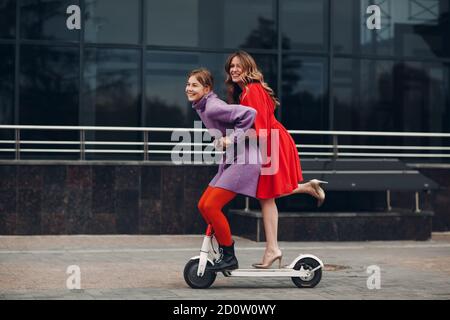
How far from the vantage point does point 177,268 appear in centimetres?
1123

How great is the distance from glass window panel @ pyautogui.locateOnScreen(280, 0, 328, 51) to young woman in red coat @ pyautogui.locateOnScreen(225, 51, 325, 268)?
10.7m

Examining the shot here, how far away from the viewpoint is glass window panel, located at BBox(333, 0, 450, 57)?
66.1ft

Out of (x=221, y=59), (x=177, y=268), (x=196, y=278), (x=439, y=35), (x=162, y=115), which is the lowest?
(x=177, y=268)

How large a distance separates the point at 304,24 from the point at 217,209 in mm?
11448

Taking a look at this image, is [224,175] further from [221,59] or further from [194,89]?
[221,59]

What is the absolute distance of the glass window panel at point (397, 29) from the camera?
2014cm

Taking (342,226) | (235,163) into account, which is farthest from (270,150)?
(342,226)

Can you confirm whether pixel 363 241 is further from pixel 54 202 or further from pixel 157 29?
pixel 157 29

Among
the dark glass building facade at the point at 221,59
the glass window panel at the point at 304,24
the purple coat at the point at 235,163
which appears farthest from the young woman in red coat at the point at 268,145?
the glass window panel at the point at 304,24

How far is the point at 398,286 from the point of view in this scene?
9.66 m

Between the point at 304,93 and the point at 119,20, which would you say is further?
the point at 304,93

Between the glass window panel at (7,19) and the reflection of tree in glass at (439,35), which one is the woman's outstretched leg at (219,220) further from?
the reflection of tree in glass at (439,35)

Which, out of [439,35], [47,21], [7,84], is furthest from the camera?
[439,35]

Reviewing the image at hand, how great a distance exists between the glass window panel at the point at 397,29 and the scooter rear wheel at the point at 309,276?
11.2 m
